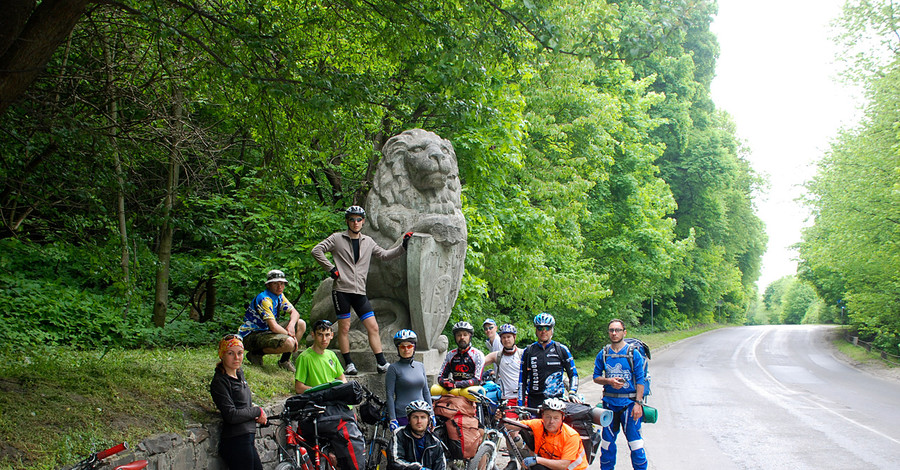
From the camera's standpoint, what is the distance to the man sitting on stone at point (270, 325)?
6551mm

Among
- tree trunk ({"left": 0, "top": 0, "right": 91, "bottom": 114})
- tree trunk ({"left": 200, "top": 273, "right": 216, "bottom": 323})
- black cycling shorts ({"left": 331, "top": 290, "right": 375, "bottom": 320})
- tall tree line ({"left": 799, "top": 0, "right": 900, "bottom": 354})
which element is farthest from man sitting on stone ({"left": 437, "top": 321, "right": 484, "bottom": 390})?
tall tree line ({"left": 799, "top": 0, "right": 900, "bottom": 354})

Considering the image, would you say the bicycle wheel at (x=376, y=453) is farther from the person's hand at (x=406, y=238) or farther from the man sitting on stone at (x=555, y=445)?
the person's hand at (x=406, y=238)

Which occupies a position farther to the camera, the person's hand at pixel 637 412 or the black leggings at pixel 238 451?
the person's hand at pixel 637 412

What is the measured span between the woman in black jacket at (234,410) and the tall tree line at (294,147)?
2.97m

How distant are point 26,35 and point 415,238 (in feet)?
12.8

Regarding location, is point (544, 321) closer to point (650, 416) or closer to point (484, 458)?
point (650, 416)

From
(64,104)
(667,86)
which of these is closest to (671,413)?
(64,104)

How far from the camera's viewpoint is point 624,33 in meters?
6.39

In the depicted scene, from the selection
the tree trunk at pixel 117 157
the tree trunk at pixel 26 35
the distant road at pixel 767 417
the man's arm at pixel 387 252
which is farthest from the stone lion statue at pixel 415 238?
Answer: the tree trunk at pixel 26 35

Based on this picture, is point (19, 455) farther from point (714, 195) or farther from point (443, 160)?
point (714, 195)

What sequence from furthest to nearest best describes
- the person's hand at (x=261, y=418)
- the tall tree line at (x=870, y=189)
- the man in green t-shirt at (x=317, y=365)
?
the tall tree line at (x=870, y=189)
the man in green t-shirt at (x=317, y=365)
the person's hand at (x=261, y=418)

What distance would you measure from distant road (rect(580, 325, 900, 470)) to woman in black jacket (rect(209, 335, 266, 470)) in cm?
520

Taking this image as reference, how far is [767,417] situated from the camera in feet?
39.4

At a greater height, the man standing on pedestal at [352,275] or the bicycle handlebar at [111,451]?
the man standing on pedestal at [352,275]
